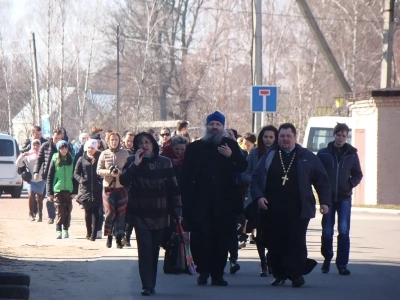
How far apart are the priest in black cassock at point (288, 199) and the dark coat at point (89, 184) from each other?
592 centimetres

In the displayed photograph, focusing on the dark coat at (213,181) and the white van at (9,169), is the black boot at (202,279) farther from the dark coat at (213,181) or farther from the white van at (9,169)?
the white van at (9,169)

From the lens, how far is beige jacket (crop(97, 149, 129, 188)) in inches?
618

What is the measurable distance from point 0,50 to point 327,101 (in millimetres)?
19410

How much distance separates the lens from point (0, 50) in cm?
5297

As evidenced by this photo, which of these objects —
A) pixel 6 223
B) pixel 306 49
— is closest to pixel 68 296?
pixel 6 223

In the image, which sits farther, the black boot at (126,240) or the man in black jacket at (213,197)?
the black boot at (126,240)

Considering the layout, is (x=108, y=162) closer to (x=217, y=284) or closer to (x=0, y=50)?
(x=217, y=284)

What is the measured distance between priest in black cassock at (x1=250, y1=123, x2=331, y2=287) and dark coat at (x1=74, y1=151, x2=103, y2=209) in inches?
233

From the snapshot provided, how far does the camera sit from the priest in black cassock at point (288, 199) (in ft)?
36.7

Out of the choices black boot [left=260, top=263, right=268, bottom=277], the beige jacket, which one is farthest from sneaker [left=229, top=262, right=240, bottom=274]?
the beige jacket

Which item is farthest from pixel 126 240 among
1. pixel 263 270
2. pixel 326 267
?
pixel 326 267

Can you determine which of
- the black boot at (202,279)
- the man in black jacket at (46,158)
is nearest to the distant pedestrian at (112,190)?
the black boot at (202,279)

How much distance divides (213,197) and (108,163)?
15.4ft

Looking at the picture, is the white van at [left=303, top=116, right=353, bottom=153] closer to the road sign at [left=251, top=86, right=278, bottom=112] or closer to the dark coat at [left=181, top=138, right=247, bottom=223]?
the road sign at [left=251, top=86, right=278, bottom=112]
